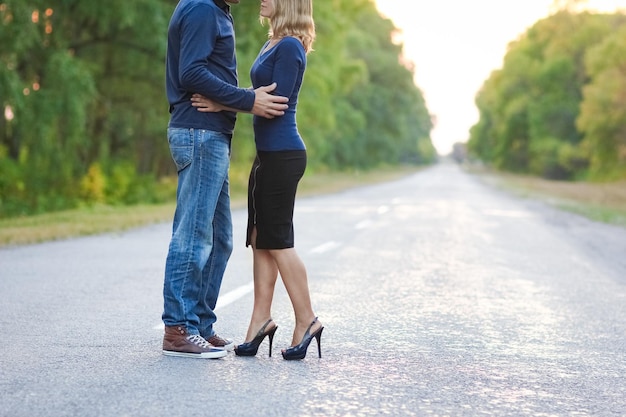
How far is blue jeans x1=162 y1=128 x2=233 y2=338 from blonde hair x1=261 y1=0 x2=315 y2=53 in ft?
2.04

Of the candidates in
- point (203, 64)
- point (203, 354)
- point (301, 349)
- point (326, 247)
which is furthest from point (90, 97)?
point (301, 349)

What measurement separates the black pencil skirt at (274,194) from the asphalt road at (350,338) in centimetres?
65

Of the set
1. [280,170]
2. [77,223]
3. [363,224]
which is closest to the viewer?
[280,170]

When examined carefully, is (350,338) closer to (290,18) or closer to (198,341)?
(198,341)

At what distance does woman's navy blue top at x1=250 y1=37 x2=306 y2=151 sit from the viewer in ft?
14.4

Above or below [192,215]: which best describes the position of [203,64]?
Answer: above

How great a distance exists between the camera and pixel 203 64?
14.3ft

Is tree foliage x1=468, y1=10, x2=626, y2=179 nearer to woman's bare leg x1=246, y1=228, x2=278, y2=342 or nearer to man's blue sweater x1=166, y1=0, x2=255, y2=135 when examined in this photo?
woman's bare leg x1=246, y1=228, x2=278, y2=342

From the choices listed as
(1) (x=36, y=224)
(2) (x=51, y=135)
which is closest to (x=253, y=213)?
(1) (x=36, y=224)

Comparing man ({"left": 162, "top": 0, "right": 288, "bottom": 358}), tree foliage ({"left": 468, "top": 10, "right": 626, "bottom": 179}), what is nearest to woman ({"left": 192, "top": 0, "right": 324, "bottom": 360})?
man ({"left": 162, "top": 0, "right": 288, "bottom": 358})

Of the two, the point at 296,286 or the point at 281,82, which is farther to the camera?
the point at 296,286

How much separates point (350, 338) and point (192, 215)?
133 centimetres

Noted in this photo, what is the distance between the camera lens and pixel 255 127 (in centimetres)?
453

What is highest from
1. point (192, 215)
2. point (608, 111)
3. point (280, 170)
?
point (608, 111)
